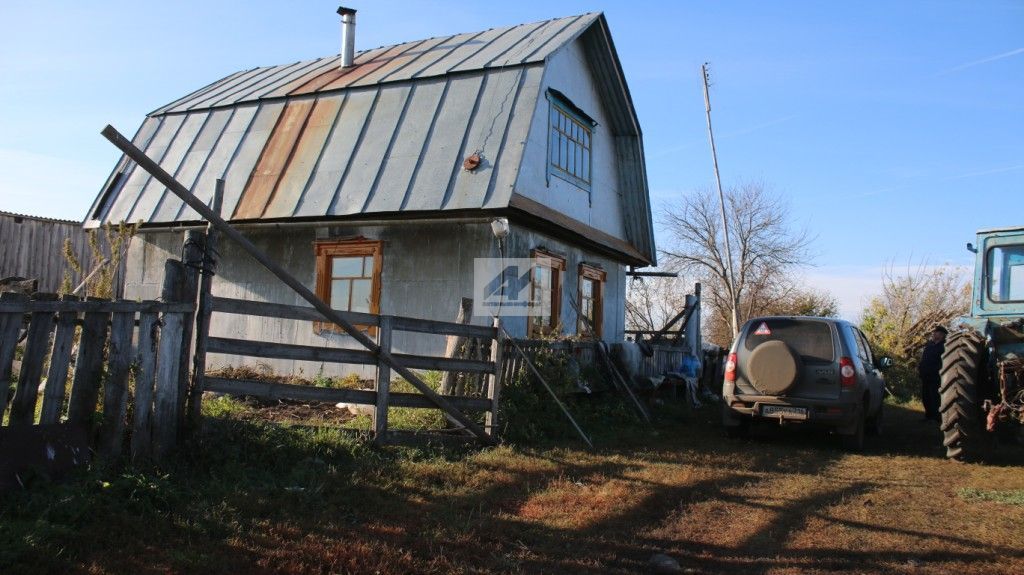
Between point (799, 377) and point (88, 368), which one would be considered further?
point (799, 377)

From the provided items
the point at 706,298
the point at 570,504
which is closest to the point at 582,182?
the point at 570,504

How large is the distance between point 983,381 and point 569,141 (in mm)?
7940

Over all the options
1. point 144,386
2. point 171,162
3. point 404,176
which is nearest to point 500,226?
point 404,176

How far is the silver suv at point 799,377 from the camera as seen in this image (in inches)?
367

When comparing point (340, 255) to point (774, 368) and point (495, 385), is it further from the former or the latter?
point (774, 368)

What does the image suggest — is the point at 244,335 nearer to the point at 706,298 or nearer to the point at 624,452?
the point at 624,452

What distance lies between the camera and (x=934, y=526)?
5.73 metres

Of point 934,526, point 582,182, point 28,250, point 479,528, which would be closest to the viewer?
point 479,528

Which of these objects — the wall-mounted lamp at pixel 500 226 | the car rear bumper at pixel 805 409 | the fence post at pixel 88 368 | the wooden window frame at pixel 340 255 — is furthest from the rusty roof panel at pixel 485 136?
the fence post at pixel 88 368

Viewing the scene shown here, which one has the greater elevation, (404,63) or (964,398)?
(404,63)

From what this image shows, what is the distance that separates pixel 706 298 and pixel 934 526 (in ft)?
99.8

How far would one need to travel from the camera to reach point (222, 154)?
530 inches

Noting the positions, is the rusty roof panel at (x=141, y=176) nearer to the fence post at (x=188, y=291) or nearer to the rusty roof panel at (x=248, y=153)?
the rusty roof panel at (x=248, y=153)

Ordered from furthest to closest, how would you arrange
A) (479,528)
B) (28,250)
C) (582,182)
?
(28,250) → (582,182) → (479,528)
